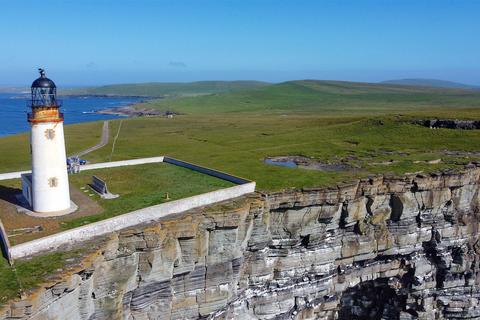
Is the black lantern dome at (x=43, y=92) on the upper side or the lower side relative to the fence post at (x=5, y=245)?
upper

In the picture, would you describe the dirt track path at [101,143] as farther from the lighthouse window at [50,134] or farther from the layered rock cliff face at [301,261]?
the layered rock cliff face at [301,261]

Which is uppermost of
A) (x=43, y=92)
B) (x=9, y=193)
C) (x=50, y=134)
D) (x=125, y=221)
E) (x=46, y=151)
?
(x=43, y=92)

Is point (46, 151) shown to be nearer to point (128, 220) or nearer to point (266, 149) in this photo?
point (128, 220)

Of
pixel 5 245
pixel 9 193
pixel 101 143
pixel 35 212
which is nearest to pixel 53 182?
pixel 35 212

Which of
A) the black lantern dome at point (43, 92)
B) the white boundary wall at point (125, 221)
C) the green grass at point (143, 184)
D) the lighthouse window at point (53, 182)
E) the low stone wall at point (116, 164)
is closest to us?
the white boundary wall at point (125, 221)

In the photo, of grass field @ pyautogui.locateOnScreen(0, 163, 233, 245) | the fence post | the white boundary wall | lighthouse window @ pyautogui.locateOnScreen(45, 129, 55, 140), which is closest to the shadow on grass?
grass field @ pyautogui.locateOnScreen(0, 163, 233, 245)

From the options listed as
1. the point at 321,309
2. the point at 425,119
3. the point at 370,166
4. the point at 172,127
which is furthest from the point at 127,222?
the point at 172,127

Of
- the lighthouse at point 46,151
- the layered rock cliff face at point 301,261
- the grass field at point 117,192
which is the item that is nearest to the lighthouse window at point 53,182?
the lighthouse at point 46,151
